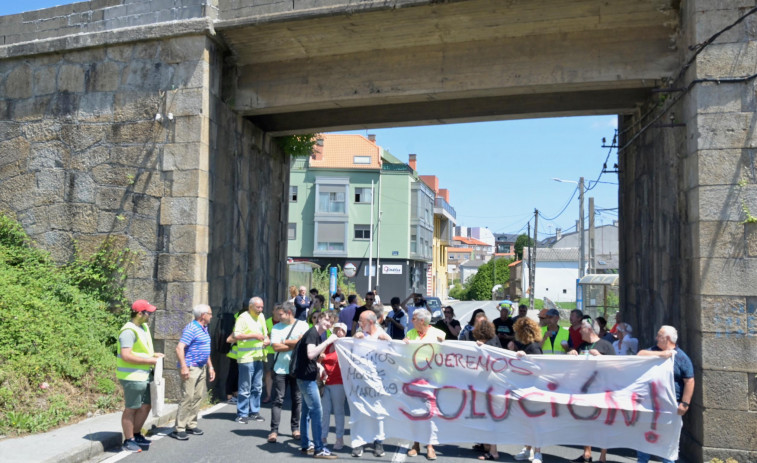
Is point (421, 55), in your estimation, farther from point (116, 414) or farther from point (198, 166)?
point (116, 414)

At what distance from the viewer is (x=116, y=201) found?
10969 millimetres

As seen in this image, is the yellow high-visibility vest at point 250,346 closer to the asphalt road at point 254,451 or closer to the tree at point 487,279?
the asphalt road at point 254,451

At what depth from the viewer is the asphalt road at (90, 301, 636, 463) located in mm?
7500

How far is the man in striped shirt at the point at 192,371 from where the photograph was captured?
841 centimetres

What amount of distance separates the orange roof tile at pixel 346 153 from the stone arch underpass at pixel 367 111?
40337 millimetres

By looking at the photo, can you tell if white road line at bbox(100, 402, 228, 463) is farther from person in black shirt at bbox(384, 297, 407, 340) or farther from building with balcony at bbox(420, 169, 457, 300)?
building with balcony at bbox(420, 169, 457, 300)

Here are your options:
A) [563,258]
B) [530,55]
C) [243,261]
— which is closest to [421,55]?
[530,55]

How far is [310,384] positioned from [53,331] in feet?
14.7

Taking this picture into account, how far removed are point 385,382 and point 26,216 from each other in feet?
24.7

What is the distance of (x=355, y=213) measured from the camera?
176 ft

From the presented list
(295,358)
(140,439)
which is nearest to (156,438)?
(140,439)

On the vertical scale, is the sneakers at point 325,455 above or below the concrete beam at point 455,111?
below

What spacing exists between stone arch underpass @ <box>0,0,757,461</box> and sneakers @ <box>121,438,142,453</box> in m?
2.44

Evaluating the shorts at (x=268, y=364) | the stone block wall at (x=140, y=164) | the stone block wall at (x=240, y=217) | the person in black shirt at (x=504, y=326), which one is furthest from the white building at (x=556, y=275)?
the stone block wall at (x=140, y=164)
